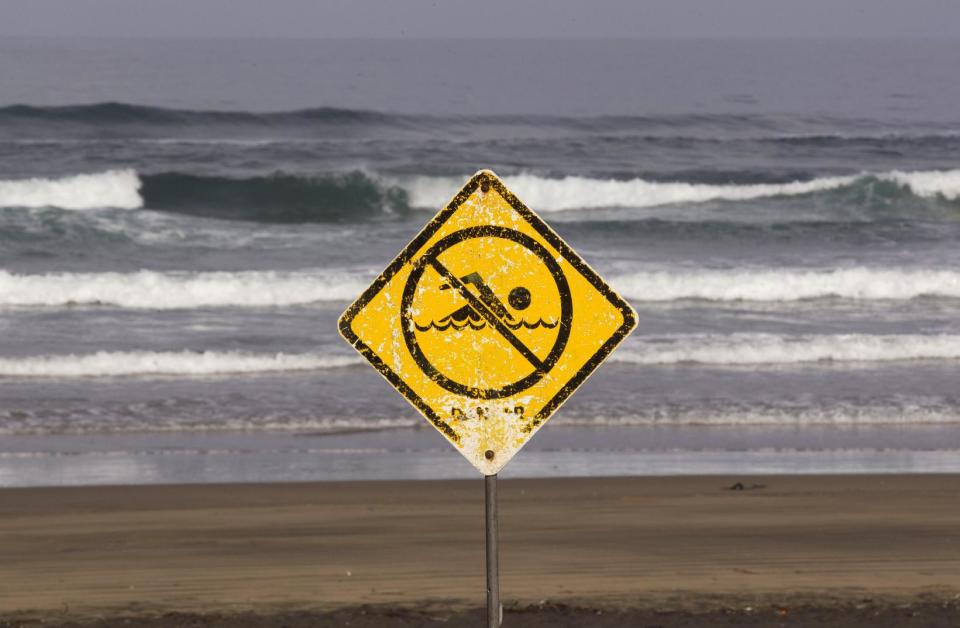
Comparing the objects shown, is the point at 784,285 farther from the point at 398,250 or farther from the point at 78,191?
the point at 78,191

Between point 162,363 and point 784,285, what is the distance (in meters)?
8.07

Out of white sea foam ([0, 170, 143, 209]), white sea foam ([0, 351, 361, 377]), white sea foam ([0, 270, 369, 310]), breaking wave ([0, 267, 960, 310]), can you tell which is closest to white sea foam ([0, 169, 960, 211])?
white sea foam ([0, 170, 143, 209])

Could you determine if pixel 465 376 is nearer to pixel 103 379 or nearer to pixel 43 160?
pixel 103 379

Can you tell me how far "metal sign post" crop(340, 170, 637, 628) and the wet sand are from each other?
1.89m

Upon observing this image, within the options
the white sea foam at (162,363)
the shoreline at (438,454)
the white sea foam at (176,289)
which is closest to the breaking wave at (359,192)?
the white sea foam at (176,289)

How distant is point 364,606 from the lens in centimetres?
614

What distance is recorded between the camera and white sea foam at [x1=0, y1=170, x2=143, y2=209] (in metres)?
26.9

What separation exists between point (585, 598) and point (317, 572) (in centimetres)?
127

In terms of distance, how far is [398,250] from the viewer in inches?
870

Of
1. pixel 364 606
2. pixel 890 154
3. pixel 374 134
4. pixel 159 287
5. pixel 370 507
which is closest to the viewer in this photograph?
pixel 364 606

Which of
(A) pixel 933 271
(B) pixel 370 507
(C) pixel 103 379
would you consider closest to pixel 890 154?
(A) pixel 933 271

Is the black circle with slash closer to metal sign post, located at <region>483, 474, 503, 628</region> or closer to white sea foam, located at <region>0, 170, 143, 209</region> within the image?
metal sign post, located at <region>483, 474, 503, 628</region>

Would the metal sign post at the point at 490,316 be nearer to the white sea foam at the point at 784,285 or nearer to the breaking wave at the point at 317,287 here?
the breaking wave at the point at 317,287

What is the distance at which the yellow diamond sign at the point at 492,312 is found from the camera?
4.22 m
